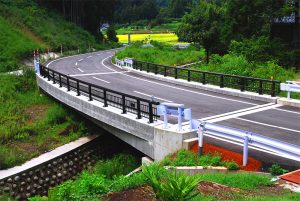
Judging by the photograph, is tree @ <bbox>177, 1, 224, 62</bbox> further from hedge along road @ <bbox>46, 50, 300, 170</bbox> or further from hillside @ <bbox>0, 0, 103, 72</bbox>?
hillside @ <bbox>0, 0, 103, 72</bbox>

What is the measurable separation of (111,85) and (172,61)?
1678 centimetres

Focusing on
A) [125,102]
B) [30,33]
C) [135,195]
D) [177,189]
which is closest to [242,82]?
[125,102]

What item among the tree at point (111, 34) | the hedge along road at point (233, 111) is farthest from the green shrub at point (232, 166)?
the tree at point (111, 34)

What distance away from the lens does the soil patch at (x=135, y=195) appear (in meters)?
7.62

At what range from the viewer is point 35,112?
24.5m

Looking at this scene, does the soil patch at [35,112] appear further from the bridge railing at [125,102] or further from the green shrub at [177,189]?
the green shrub at [177,189]

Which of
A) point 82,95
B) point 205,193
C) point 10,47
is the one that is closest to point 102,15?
point 10,47

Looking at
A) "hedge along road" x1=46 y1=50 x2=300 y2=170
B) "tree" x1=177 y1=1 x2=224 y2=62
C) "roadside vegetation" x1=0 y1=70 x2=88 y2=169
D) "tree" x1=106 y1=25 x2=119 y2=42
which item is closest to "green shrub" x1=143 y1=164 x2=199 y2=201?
"hedge along road" x1=46 y1=50 x2=300 y2=170

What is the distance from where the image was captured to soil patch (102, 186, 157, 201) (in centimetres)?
762

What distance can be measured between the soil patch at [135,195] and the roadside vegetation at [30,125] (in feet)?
31.0

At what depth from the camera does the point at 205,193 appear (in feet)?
24.9

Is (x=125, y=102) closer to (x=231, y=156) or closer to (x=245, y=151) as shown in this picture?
(x=231, y=156)

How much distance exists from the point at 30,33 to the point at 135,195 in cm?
4917

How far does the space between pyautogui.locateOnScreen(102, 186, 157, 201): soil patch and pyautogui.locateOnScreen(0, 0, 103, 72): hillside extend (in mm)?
31888
